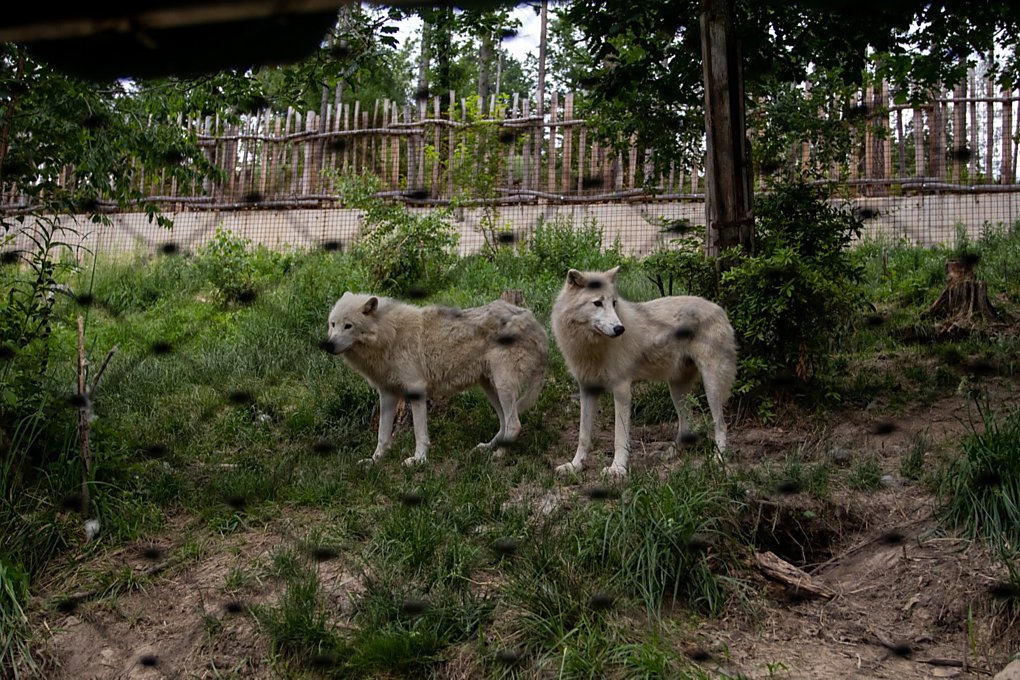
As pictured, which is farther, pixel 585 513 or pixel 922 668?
pixel 585 513

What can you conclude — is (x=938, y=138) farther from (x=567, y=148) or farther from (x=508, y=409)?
(x=508, y=409)

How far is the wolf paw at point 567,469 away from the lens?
19.7 ft

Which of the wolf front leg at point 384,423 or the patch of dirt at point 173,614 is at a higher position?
the wolf front leg at point 384,423

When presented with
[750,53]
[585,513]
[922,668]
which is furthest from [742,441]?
[750,53]

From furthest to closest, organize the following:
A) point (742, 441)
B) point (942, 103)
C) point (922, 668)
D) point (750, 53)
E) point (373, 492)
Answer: point (942, 103) < point (750, 53) < point (742, 441) < point (373, 492) < point (922, 668)

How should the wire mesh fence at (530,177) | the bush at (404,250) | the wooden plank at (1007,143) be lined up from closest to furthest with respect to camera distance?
1. the bush at (404,250)
2. the wire mesh fence at (530,177)
3. the wooden plank at (1007,143)

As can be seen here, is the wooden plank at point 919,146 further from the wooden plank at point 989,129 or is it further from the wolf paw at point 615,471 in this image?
the wolf paw at point 615,471

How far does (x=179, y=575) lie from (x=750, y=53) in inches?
228

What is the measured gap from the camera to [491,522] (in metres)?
5.23

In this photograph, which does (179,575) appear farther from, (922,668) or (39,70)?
(922,668)

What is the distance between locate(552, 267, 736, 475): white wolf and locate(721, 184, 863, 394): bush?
0.25 m

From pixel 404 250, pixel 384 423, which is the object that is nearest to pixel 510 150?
pixel 404 250

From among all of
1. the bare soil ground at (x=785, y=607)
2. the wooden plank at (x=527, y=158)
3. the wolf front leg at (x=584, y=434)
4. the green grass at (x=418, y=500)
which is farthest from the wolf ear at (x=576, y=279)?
the wooden plank at (x=527, y=158)

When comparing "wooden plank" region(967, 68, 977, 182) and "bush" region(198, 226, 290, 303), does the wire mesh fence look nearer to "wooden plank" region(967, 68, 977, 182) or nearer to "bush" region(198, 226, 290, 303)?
"wooden plank" region(967, 68, 977, 182)
